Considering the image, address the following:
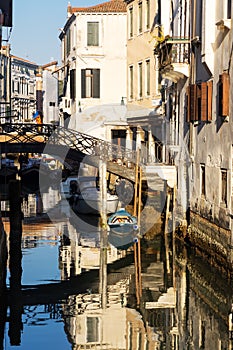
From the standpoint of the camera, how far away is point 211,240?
15656 millimetres

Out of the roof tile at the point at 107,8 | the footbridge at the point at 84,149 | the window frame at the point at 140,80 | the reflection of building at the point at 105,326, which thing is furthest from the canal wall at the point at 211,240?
the roof tile at the point at 107,8

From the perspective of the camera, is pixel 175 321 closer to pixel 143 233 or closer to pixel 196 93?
pixel 196 93

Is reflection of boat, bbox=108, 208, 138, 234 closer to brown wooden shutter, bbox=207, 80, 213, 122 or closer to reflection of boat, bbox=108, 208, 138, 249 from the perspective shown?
reflection of boat, bbox=108, 208, 138, 249

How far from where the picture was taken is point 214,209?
1569 cm

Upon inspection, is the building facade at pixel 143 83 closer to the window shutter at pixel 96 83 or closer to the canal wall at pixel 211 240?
the window shutter at pixel 96 83

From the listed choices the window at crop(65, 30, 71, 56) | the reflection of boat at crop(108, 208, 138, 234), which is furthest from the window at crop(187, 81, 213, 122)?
the window at crop(65, 30, 71, 56)

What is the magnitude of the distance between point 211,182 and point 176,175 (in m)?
3.90

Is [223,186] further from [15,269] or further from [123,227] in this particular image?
[123,227]

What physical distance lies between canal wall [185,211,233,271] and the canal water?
0.24 metres

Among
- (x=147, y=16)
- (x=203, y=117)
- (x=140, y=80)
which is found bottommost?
(x=203, y=117)

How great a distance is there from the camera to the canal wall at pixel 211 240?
1418 cm

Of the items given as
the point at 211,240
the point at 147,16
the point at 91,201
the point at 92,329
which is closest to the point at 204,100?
the point at 211,240

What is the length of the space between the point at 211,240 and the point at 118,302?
3077mm

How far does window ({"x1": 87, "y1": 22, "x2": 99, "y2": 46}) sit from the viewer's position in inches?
1181
